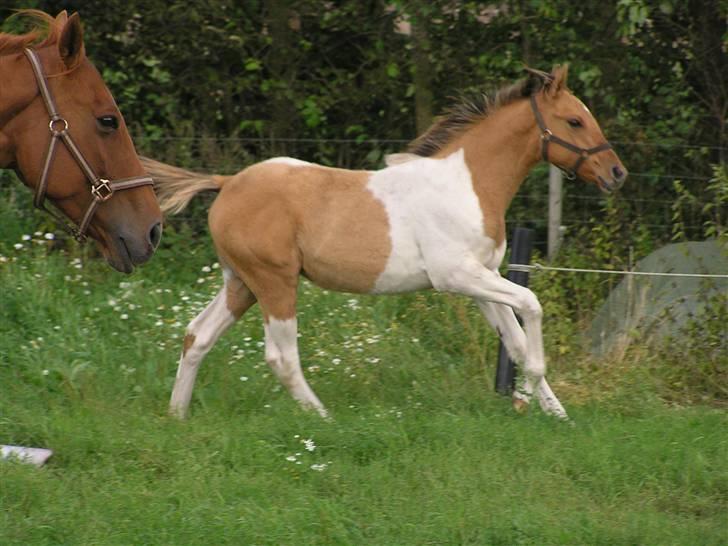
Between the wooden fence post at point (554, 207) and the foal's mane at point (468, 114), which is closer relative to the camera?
the foal's mane at point (468, 114)

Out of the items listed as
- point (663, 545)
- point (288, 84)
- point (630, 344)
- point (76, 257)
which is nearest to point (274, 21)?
point (288, 84)

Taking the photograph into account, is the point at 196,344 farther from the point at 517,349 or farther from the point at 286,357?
the point at 517,349

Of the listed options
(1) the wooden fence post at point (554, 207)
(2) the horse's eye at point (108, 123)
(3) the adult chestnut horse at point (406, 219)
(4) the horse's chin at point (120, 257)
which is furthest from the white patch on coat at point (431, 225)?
(1) the wooden fence post at point (554, 207)

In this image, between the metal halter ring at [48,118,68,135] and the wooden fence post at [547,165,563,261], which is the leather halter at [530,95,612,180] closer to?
the wooden fence post at [547,165,563,261]

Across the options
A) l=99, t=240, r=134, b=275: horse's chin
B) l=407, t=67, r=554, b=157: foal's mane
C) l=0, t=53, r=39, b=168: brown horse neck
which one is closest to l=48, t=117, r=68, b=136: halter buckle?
l=0, t=53, r=39, b=168: brown horse neck

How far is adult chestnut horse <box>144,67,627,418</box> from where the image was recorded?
6.19 metres

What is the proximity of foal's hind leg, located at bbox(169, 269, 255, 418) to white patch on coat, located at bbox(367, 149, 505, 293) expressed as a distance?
32.7 inches

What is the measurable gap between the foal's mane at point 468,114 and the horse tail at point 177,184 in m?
1.17

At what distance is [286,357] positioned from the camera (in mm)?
6320

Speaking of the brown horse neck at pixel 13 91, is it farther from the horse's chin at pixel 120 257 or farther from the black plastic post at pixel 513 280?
the black plastic post at pixel 513 280

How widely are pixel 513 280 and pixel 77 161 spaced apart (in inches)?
119

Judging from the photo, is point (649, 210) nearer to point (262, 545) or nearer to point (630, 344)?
point (630, 344)

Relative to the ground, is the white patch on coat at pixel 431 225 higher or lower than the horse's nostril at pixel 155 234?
lower

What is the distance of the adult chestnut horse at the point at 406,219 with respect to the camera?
20.3ft
